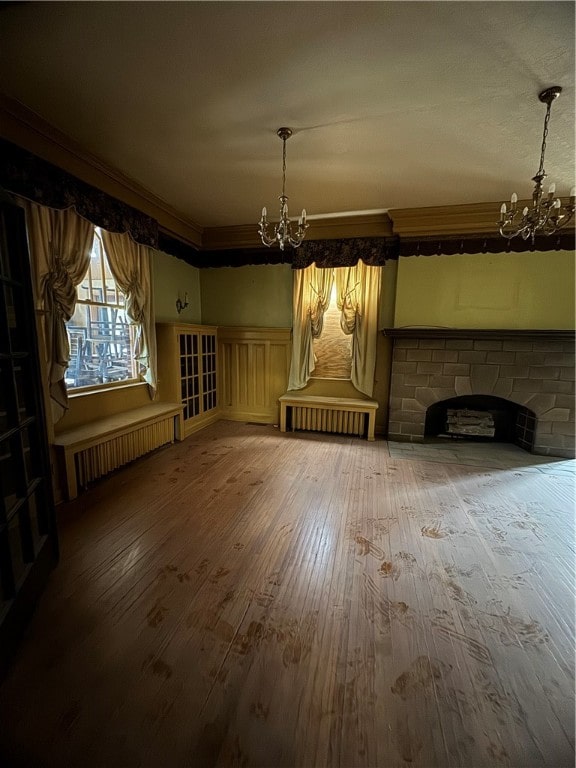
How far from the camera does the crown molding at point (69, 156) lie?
2.14m

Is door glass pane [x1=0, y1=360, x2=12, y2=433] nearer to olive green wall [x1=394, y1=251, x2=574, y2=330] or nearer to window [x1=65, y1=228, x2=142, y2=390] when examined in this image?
window [x1=65, y1=228, x2=142, y2=390]

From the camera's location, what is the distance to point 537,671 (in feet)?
4.46

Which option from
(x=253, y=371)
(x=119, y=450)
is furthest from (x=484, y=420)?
(x=119, y=450)

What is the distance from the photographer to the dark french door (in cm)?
139

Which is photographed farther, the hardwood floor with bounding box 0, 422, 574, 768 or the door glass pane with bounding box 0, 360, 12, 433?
the door glass pane with bounding box 0, 360, 12, 433

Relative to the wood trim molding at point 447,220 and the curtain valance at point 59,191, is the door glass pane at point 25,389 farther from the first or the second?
the wood trim molding at point 447,220

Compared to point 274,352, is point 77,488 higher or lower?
lower

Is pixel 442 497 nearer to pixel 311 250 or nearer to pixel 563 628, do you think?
pixel 563 628

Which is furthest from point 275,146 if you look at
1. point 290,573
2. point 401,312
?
point 290,573

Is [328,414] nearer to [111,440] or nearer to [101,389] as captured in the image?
Answer: [111,440]

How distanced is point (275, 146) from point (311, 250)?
197 cm

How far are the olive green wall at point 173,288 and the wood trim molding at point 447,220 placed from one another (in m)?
2.96

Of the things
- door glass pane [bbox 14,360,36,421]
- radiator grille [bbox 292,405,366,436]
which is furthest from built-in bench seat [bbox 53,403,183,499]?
radiator grille [bbox 292,405,366,436]

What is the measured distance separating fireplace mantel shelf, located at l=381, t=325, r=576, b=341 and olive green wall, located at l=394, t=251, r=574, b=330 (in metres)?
0.18
